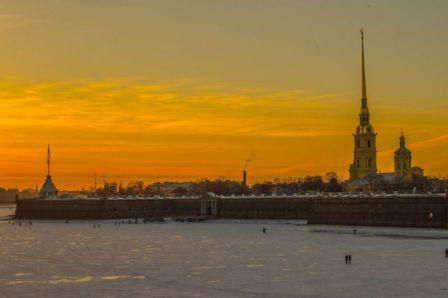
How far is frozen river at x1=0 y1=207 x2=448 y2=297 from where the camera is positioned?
50781mm

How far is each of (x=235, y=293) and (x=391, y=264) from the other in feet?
62.6

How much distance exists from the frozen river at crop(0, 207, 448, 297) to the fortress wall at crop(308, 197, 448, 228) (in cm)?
2061

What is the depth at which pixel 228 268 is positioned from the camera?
62938 millimetres

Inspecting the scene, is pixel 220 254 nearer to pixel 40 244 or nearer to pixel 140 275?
pixel 140 275

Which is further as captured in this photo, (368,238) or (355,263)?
(368,238)

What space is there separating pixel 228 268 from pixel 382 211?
227 ft

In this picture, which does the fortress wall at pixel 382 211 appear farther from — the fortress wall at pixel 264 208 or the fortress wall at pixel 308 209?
the fortress wall at pixel 264 208

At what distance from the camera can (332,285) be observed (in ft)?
172

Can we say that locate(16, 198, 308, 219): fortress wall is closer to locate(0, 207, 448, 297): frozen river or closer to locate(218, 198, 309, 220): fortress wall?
locate(218, 198, 309, 220): fortress wall

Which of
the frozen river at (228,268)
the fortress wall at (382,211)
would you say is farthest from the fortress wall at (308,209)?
the frozen river at (228,268)

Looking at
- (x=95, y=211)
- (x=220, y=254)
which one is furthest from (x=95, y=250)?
(x=95, y=211)

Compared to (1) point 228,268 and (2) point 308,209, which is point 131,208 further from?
(1) point 228,268

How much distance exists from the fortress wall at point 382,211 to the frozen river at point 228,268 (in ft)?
67.6

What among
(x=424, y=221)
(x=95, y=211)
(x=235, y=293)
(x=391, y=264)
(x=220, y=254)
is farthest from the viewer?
(x=95, y=211)
